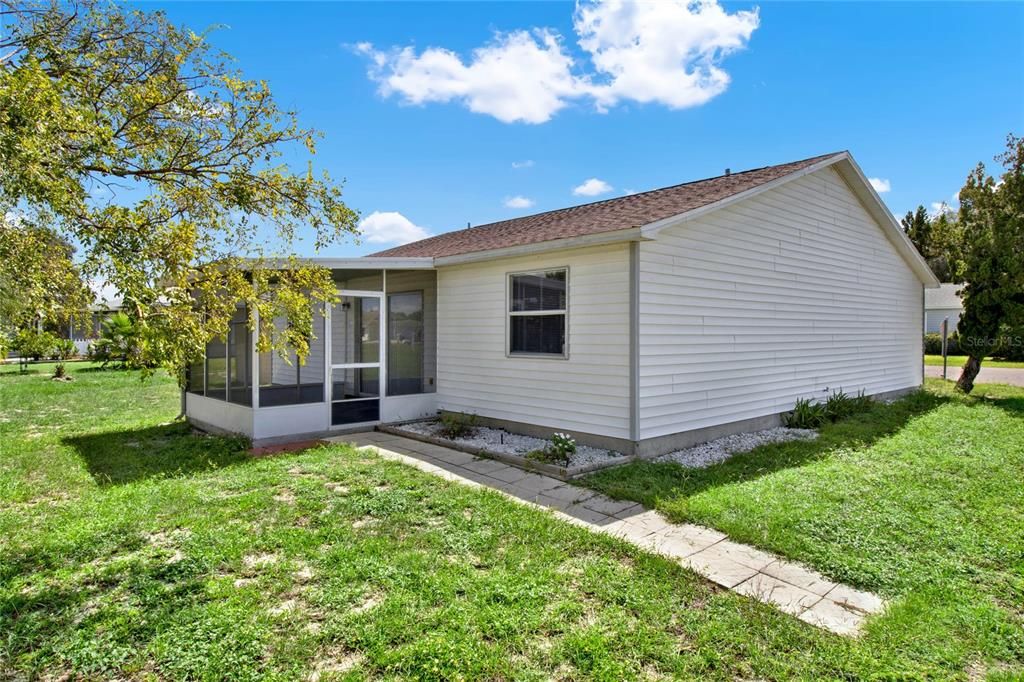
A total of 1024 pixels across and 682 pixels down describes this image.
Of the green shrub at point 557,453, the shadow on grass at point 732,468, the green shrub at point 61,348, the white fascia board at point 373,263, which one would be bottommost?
the shadow on grass at point 732,468

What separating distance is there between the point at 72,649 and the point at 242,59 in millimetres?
4323


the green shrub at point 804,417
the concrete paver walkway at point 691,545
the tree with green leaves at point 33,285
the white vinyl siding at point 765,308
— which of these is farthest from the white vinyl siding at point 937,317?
the tree with green leaves at point 33,285

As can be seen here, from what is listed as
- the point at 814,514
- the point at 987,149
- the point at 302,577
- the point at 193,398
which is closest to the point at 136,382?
the point at 193,398

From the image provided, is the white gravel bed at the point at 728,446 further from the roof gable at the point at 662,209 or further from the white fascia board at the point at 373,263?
the white fascia board at the point at 373,263

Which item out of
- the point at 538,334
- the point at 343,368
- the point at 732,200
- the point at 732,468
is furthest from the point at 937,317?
the point at 343,368

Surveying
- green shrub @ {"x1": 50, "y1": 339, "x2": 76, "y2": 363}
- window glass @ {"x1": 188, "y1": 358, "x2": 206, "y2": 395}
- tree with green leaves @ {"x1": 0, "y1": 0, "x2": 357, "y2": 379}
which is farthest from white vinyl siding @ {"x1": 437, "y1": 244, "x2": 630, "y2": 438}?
green shrub @ {"x1": 50, "y1": 339, "x2": 76, "y2": 363}

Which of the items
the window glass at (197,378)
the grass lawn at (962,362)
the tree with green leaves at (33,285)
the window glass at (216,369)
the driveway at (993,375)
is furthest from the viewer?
the grass lawn at (962,362)

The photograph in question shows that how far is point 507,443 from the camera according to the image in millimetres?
7766

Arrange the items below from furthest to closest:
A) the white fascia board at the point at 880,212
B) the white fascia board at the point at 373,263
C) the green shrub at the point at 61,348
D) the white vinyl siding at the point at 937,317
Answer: the white vinyl siding at the point at 937,317
the white fascia board at the point at 880,212
the white fascia board at the point at 373,263
the green shrub at the point at 61,348

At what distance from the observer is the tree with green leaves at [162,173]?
3.38 meters

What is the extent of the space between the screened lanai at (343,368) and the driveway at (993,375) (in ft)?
57.7

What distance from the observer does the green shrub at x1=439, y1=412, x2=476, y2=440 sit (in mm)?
8258

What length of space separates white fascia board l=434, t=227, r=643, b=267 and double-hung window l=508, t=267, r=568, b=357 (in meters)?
0.40

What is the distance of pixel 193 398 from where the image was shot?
10.1 m
